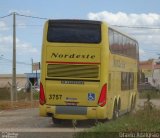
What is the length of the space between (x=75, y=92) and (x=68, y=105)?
54 centimetres

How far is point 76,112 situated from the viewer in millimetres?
19453

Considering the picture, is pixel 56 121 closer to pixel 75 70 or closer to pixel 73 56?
pixel 75 70

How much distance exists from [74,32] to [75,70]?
140cm

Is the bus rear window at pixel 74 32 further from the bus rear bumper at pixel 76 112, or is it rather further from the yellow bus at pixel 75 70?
the bus rear bumper at pixel 76 112

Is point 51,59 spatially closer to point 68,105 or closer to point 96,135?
point 68,105

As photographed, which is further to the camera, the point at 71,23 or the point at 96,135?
the point at 71,23

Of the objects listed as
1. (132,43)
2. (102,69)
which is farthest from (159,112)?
(132,43)

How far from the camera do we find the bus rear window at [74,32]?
64.4 ft

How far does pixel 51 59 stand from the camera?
19734 mm

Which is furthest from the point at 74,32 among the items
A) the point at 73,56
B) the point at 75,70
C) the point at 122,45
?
the point at 122,45

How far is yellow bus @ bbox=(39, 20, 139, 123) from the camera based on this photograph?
19.4 m

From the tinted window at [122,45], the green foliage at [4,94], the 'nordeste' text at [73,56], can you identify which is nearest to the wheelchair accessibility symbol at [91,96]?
the 'nordeste' text at [73,56]

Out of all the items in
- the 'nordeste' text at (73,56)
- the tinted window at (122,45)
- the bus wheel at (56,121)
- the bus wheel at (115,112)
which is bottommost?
the bus wheel at (56,121)

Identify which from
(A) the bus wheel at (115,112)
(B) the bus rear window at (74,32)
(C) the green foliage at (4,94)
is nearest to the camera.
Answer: (B) the bus rear window at (74,32)
